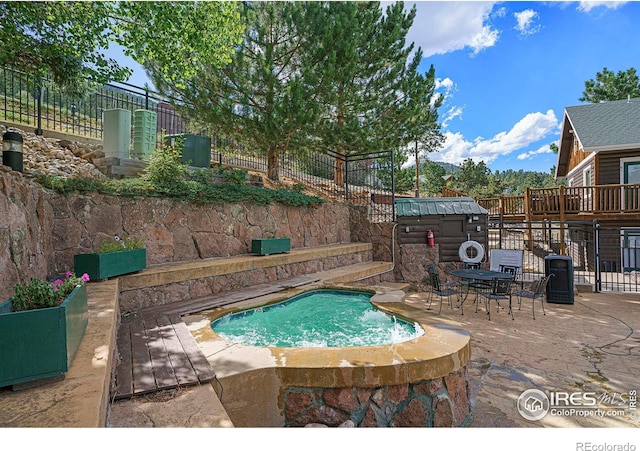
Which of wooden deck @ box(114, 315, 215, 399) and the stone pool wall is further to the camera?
the stone pool wall

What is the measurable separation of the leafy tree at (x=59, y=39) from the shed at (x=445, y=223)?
26.3 ft

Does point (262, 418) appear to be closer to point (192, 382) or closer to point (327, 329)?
point (192, 382)

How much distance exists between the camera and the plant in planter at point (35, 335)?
1641 millimetres

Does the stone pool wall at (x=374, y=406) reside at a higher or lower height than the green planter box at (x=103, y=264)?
lower

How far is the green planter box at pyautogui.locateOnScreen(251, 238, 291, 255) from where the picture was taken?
6468mm

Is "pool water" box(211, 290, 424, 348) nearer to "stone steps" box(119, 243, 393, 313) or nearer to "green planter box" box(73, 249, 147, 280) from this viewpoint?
"stone steps" box(119, 243, 393, 313)

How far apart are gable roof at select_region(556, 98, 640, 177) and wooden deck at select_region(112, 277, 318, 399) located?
49.0ft

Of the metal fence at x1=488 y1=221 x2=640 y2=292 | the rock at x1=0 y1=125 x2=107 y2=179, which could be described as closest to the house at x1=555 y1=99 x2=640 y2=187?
the metal fence at x1=488 y1=221 x2=640 y2=292

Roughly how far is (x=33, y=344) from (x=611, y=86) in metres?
30.8

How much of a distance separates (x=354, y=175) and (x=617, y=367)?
28.0ft

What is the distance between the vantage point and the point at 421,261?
9531 mm

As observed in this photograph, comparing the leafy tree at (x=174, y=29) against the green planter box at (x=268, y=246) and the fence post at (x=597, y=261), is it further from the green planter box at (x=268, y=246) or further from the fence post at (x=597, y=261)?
the fence post at (x=597, y=261)

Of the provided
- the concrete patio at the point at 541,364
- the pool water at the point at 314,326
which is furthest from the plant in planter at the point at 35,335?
the pool water at the point at 314,326

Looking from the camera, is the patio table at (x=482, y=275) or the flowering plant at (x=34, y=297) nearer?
the flowering plant at (x=34, y=297)
